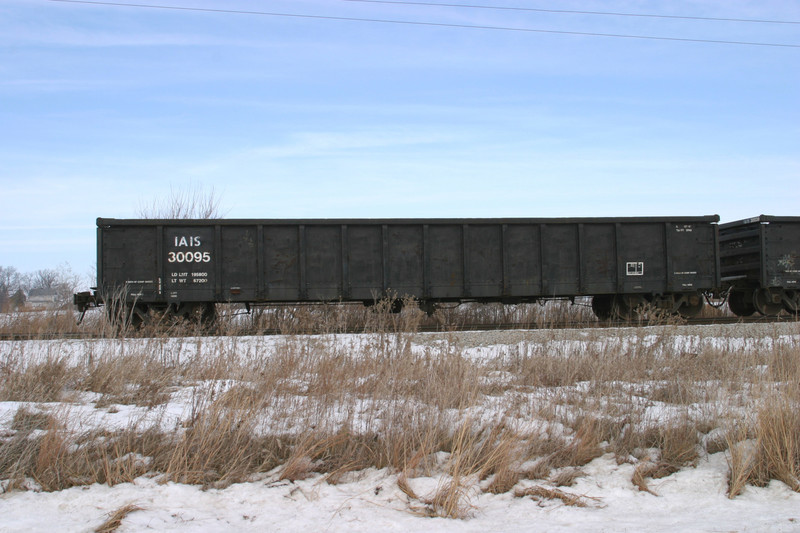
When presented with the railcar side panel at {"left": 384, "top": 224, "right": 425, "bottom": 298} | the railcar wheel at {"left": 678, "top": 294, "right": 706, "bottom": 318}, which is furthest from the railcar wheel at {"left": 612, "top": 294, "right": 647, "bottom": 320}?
the railcar side panel at {"left": 384, "top": 224, "right": 425, "bottom": 298}

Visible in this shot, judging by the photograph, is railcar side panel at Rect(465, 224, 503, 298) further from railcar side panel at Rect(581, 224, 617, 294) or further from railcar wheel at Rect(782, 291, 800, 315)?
railcar wheel at Rect(782, 291, 800, 315)

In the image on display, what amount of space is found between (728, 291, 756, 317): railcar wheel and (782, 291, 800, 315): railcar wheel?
734mm

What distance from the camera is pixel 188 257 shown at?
13070 mm

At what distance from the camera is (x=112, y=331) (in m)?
8.02

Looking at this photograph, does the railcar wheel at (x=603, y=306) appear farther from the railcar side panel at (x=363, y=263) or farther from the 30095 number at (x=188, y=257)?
the 30095 number at (x=188, y=257)

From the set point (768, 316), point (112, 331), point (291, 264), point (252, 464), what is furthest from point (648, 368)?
point (768, 316)

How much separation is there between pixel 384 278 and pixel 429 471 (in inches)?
365

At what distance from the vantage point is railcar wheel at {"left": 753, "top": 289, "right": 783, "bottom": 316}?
14.7 meters

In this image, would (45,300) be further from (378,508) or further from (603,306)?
(378,508)

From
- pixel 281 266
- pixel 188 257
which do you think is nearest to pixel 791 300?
pixel 281 266

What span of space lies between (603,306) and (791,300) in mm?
4837

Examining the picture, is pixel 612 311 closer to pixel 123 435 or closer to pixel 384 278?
pixel 384 278

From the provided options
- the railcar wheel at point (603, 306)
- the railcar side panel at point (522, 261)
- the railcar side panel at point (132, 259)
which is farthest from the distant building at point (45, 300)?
the railcar wheel at point (603, 306)

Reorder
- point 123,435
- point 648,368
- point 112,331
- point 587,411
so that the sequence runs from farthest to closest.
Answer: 1. point 112,331
2. point 648,368
3. point 587,411
4. point 123,435
